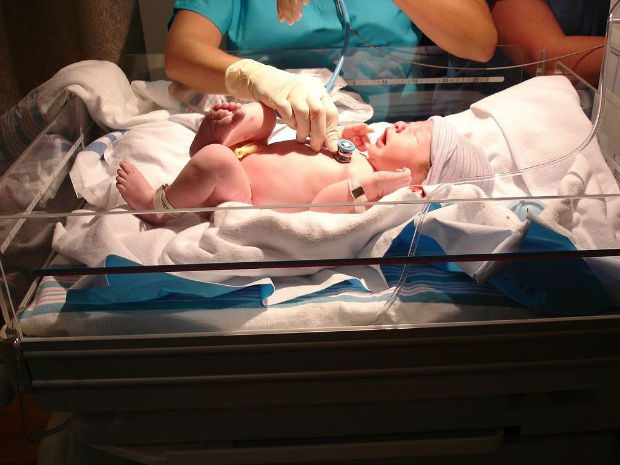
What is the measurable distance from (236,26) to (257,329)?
66 centimetres

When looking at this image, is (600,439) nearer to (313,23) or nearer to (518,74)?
(518,74)

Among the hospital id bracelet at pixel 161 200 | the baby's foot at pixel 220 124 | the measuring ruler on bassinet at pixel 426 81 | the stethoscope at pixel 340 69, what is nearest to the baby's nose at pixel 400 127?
the stethoscope at pixel 340 69

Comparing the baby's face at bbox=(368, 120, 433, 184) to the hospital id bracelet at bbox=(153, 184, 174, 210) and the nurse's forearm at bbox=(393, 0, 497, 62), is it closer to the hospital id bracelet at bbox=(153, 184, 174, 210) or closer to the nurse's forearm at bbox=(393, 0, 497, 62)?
the nurse's forearm at bbox=(393, 0, 497, 62)

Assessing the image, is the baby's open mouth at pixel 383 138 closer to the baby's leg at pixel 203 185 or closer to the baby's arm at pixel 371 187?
the baby's arm at pixel 371 187

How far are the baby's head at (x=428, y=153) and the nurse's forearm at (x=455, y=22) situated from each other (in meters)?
0.16

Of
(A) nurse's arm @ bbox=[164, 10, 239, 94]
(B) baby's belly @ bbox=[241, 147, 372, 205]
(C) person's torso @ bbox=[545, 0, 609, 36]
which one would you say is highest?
(C) person's torso @ bbox=[545, 0, 609, 36]

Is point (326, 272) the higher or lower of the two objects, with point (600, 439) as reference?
higher

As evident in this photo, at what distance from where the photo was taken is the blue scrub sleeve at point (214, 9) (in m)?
1.21

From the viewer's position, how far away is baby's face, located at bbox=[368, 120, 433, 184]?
1.24 meters

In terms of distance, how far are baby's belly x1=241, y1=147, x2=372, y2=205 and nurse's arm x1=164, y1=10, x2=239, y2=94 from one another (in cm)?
23

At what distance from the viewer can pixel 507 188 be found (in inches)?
43.1

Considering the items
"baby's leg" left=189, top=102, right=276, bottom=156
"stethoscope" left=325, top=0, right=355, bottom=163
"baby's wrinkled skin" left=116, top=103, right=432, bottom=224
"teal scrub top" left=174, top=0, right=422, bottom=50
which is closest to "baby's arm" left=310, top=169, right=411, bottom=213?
"baby's wrinkled skin" left=116, top=103, right=432, bottom=224

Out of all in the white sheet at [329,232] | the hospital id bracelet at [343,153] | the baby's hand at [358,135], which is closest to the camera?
the white sheet at [329,232]

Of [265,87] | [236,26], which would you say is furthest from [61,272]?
[236,26]
